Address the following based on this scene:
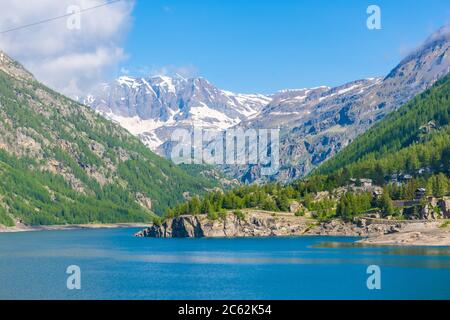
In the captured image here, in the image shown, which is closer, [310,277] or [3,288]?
[3,288]

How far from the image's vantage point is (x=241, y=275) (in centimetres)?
14725

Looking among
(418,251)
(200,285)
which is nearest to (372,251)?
(418,251)

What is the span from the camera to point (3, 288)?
131 meters

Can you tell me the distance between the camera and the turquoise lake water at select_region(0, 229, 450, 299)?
12181 cm

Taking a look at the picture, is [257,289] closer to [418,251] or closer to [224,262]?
[224,262]

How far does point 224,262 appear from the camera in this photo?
569 feet

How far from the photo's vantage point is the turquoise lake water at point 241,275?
122m
